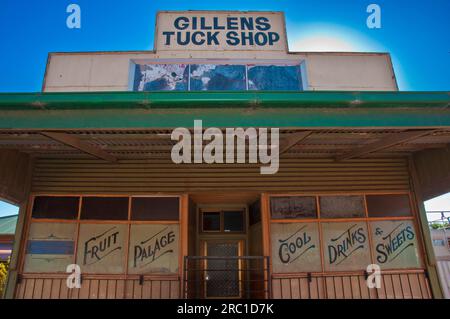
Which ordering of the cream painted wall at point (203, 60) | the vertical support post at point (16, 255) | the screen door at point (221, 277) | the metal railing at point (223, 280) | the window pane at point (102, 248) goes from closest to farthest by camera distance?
the vertical support post at point (16, 255) → the window pane at point (102, 248) → the metal railing at point (223, 280) → the screen door at point (221, 277) → the cream painted wall at point (203, 60)

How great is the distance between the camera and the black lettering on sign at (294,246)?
7.05m

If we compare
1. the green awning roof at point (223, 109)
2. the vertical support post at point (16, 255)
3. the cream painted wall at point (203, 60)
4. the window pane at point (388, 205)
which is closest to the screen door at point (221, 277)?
the window pane at point (388, 205)

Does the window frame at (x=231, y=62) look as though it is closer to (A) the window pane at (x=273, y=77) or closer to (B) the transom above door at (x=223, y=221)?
(A) the window pane at (x=273, y=77)

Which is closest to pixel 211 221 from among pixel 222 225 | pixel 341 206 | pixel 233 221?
pixel 222 225

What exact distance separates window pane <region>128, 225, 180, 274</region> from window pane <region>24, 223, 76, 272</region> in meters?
1.37

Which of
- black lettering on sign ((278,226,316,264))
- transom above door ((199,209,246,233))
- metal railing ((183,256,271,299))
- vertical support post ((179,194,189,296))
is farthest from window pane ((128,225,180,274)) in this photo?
black lettering on sign ((278,226,316,264))

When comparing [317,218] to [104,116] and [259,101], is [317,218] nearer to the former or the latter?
[259,101]

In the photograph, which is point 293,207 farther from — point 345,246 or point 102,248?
point 102,248

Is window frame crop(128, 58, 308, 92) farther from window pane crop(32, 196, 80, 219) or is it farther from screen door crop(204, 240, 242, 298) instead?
screen door crop(204, 240, 242, 298)

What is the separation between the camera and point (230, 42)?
32.0 feet

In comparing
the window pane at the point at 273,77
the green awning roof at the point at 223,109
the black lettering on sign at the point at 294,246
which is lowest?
the black lettering on sign at the point at 294,246

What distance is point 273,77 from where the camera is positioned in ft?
31.6

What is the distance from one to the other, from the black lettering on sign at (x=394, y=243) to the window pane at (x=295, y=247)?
1.41m

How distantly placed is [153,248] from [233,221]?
2.46 metres
